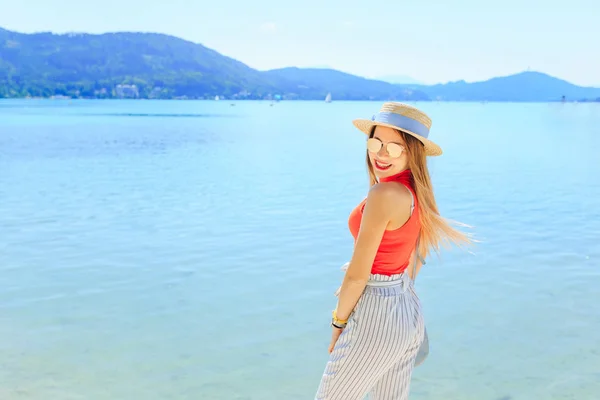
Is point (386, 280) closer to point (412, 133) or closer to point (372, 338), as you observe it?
point (372, 338)

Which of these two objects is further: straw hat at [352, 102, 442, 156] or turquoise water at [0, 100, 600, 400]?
turquoise water at [0, 100, 600, 400]

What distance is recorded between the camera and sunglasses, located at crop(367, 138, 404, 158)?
2615mm

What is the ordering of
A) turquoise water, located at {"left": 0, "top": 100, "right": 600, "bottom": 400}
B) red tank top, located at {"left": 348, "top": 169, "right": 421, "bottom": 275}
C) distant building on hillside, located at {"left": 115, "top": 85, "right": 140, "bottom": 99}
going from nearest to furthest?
red tank top, located at {"left": 348, "top": 169, "right": 421, "bottom": 275}
turquoise water, located at {"left": 0, "top": 100, "right": 600, "bottom": 400}
distant building on hillside, located at {"left": 115, "top": 85, "right": 140, "bottom": 99}

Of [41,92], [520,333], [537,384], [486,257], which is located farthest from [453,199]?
[41,92]

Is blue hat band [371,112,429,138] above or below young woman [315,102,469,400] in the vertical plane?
above

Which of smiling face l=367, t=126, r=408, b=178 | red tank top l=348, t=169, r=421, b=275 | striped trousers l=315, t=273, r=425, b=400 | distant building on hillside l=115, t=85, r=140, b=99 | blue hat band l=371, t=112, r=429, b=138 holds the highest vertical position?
blue hat band l=371, t=112, r=429, b=138

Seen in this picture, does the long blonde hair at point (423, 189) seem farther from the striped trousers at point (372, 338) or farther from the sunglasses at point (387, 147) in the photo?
the striped trousers at point (372, 338)

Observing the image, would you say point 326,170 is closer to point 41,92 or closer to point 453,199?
point 453,199

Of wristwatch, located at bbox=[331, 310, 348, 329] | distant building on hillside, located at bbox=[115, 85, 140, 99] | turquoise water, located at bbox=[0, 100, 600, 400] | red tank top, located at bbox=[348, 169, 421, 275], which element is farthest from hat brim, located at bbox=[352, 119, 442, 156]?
distant building on hillside, located at bbox=[115, 85, 140, 99]

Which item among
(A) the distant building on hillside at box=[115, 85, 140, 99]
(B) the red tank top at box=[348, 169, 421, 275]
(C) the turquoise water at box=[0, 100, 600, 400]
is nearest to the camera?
(B) the red tank top at box=[348, 169, 421, 275]

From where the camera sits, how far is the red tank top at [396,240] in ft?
8.45

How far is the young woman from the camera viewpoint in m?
2.59

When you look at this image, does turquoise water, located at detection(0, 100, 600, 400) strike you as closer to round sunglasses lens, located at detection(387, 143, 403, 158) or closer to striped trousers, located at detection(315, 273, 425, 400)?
round sunglasses lens, located at detection(387, 143, 403, 158)

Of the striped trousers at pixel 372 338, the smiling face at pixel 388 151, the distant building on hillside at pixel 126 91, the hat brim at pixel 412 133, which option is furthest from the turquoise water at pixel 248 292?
the distant building on hillside at pixel 126 91
